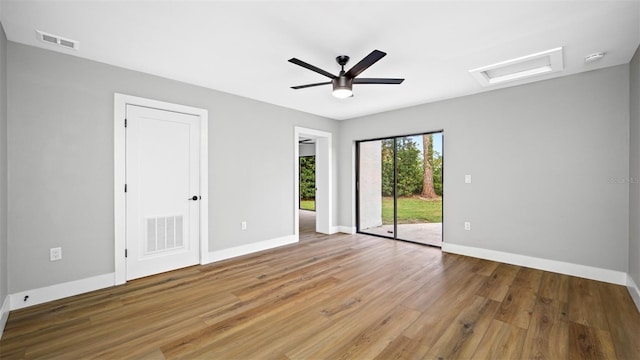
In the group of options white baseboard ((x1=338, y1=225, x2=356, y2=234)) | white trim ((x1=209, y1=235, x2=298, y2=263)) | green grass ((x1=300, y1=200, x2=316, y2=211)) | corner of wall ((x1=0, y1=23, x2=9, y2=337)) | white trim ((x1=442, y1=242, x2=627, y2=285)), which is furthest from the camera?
green grass ((x1=300, y1=200, x2=316, y2=211))

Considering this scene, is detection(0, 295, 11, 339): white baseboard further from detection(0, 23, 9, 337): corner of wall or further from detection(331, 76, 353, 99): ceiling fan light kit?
detection(331, 76, 353, 99): ceiling fan light kit

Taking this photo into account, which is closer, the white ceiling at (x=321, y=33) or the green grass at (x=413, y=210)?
the white ceiling at (x=321, y=33)

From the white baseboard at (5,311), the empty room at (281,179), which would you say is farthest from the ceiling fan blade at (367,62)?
the white baseboard at (5,311)

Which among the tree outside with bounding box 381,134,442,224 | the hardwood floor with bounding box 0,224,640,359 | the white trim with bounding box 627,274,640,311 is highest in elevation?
the tree outside with bounding box 381,134,442,224

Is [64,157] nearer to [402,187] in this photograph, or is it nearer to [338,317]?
[338,317]

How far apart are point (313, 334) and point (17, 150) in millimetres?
3179

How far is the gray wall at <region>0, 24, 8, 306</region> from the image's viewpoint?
2.29m

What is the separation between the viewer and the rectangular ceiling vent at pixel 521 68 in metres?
2.88

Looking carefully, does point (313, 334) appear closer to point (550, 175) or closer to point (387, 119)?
point (550, 175)

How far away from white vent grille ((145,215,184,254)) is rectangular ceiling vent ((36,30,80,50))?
1941 mm

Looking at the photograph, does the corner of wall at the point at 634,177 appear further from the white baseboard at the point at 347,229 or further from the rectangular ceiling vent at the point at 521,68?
the white baseboard at the point at 347,229

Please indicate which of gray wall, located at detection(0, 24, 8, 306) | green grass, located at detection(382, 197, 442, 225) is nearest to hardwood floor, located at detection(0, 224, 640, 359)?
gray wall, located at detection(0, 24, 8, 306)

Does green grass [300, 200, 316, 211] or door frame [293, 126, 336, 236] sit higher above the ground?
door frame [293, 126, 336, 236]

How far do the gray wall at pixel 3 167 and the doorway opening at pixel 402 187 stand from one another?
500cm
